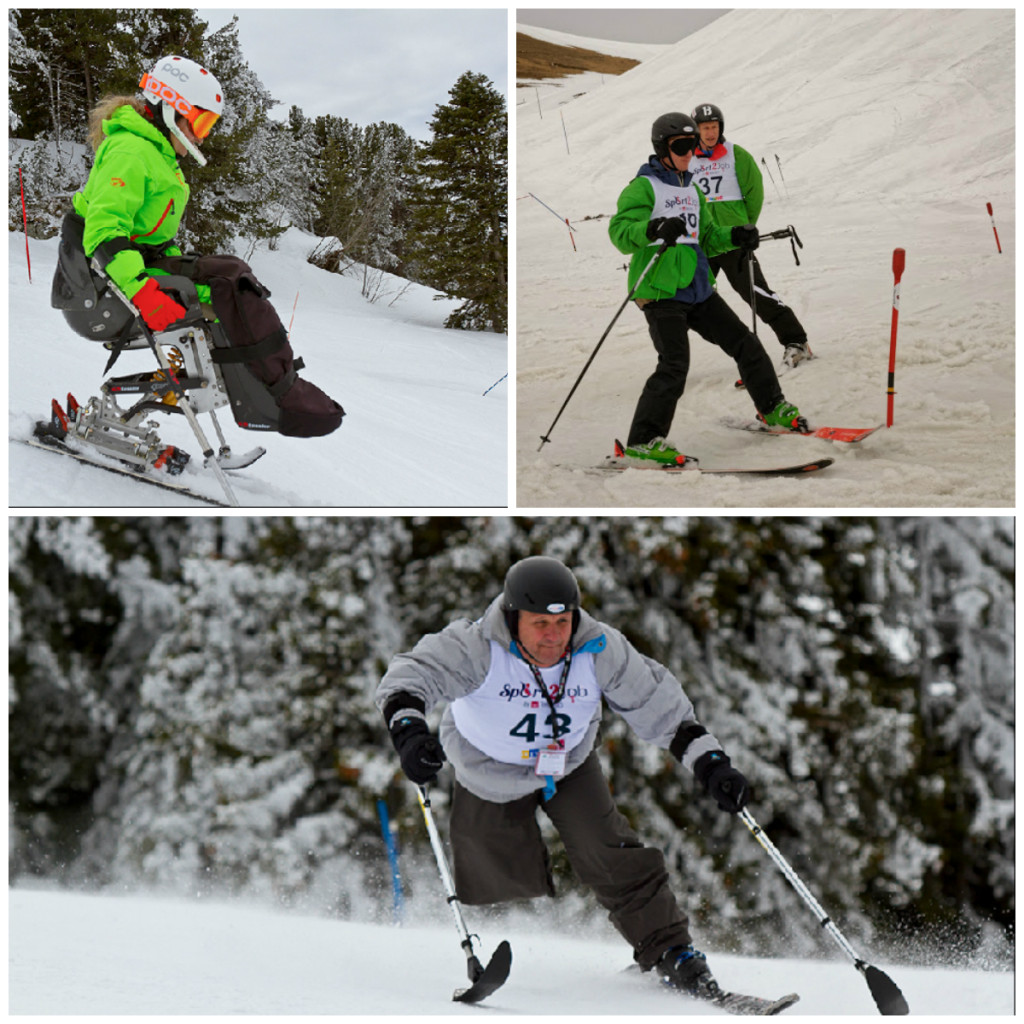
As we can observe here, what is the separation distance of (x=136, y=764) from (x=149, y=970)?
12.1ft

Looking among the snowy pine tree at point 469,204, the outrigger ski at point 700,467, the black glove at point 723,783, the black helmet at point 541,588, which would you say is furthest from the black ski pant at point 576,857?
the snowy pine tree at point 469,204

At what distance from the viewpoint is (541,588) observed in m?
3.07

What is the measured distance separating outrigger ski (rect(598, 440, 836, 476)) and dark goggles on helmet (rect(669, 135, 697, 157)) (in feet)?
4.39

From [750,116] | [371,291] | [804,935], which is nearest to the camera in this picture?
[804,935]

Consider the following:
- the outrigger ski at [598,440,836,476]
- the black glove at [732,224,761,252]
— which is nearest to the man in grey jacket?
the outrigger ski at [598,440,836,476]

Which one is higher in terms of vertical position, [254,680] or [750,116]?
[750,116]

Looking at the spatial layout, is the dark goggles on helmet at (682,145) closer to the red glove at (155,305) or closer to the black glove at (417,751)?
the red glove at (155,305)

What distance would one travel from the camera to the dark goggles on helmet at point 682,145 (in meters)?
4.41

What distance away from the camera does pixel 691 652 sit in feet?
20.6

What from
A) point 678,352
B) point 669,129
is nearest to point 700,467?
point 678,352

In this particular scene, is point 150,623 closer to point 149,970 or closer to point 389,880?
point 389,880

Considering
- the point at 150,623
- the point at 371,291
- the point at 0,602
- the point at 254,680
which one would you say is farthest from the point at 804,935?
the point at 371,291

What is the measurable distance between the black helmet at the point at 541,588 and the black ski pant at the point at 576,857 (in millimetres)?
667

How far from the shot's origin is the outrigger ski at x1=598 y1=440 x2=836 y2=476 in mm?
4543
